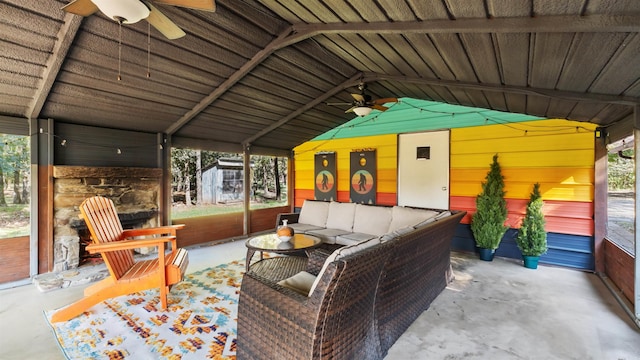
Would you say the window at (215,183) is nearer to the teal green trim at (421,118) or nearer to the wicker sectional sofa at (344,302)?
the teal green trim at (421,118)

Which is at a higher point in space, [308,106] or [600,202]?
[308,106]

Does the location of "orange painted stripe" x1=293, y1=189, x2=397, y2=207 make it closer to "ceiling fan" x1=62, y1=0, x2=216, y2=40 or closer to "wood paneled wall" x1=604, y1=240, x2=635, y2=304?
"wood paneled wall" x1=604, y1=240, x2=635, y2=304

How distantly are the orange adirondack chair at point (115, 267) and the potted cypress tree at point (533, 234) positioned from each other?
4.82 meters

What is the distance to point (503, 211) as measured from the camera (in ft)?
15.0

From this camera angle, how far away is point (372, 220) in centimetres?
448

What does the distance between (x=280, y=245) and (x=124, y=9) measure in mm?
2697

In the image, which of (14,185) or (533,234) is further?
(533,234)

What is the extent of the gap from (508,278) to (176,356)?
4119 millimetres

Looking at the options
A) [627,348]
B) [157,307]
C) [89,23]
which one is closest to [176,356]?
[157,307]

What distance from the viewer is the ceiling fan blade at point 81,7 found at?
1.79 meters

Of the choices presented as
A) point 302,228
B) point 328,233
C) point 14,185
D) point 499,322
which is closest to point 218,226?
point 302,228

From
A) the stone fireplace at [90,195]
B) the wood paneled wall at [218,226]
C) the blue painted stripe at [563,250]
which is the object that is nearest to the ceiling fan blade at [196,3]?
the stone fireplace at [90,195]

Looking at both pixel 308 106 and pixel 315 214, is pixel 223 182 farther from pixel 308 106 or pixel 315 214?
pixel 308 106

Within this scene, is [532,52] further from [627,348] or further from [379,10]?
[627,348]
